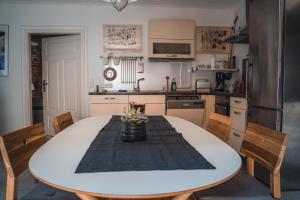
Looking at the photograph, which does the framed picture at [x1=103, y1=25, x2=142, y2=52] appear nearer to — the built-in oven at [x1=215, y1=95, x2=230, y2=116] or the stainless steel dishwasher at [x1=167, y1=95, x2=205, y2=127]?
the stainless steel dishwasher at [x1=167, y1=95, x2=205, y2=127]

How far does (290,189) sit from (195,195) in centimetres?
165

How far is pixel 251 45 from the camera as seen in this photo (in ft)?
9.16

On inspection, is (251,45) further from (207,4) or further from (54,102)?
(54,102)

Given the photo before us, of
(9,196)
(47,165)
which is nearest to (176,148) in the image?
(47,165)

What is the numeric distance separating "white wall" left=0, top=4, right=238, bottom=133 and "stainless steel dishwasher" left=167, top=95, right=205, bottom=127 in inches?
43.6

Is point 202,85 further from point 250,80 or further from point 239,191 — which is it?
point 239,191

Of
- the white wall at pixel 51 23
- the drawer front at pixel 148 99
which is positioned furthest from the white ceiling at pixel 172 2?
the drawer front at pixel 148 99

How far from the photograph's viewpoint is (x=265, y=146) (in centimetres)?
131

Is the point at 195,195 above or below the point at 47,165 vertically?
below

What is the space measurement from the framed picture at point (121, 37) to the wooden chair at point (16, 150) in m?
3.07

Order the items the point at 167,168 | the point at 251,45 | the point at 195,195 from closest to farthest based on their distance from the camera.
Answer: the point at 167,168 < the point at 195,195 < the point at 251,45

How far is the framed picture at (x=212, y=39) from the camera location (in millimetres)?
4512

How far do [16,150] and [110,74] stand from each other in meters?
3.29

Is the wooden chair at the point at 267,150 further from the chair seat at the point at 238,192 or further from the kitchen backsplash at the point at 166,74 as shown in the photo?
the kitchen backsplash at the point at 166,74
